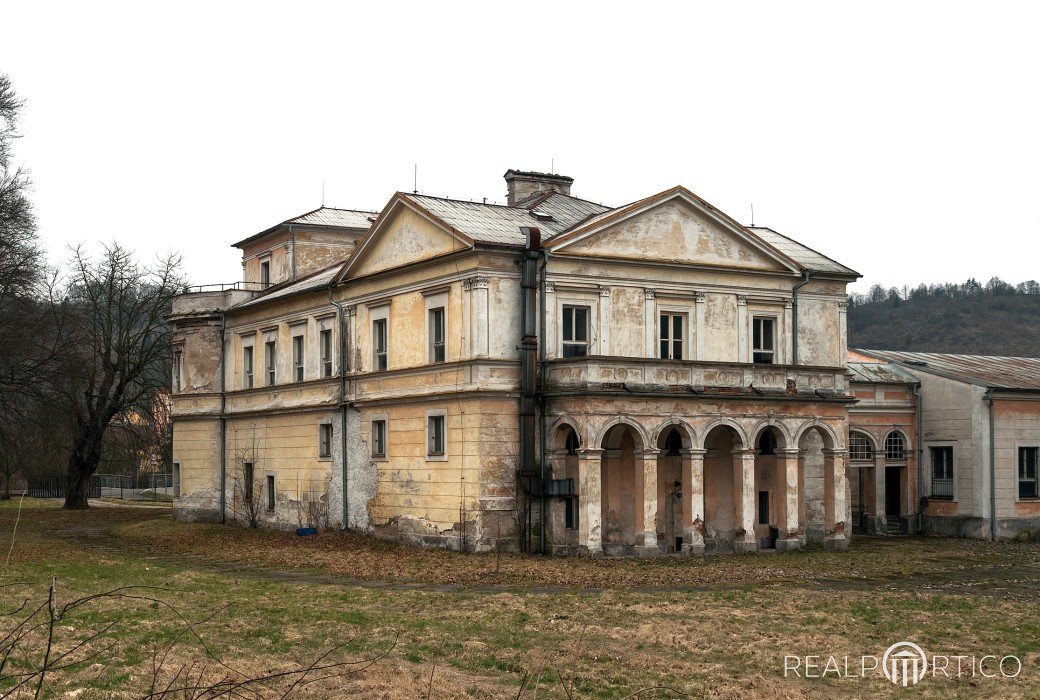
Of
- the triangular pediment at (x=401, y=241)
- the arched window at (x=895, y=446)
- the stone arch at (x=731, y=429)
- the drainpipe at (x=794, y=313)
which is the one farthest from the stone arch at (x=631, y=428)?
the arched window at (x=895, y=446)

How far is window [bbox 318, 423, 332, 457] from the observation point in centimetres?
3934

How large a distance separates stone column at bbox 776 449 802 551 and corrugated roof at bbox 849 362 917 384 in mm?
7922

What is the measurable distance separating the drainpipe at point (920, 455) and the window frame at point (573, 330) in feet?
44.6

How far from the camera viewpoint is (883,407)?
135ft

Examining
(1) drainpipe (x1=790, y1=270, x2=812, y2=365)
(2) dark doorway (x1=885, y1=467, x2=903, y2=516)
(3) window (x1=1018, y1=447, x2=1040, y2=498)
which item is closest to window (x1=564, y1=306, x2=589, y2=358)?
(1) drainpipe (x1=790, y1=270, x2=812, y2=365)

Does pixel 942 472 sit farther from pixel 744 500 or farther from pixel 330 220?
pixel 330 220

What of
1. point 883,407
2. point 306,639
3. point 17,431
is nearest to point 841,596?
point 306,639

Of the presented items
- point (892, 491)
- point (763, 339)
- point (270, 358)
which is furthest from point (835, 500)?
point (270, 358)

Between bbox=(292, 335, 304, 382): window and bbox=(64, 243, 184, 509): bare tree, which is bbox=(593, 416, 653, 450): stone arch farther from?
bbox=(64, 243, 184, 509): bare tree

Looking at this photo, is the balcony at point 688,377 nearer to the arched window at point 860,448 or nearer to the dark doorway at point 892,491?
the arched window at point 860,448

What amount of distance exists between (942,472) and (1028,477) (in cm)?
260

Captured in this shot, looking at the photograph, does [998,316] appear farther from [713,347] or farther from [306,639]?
[306,639]

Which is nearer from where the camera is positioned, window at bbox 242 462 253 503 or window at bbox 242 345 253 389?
window at bbox 242 462 253 503

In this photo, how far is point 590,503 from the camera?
31.0 m
